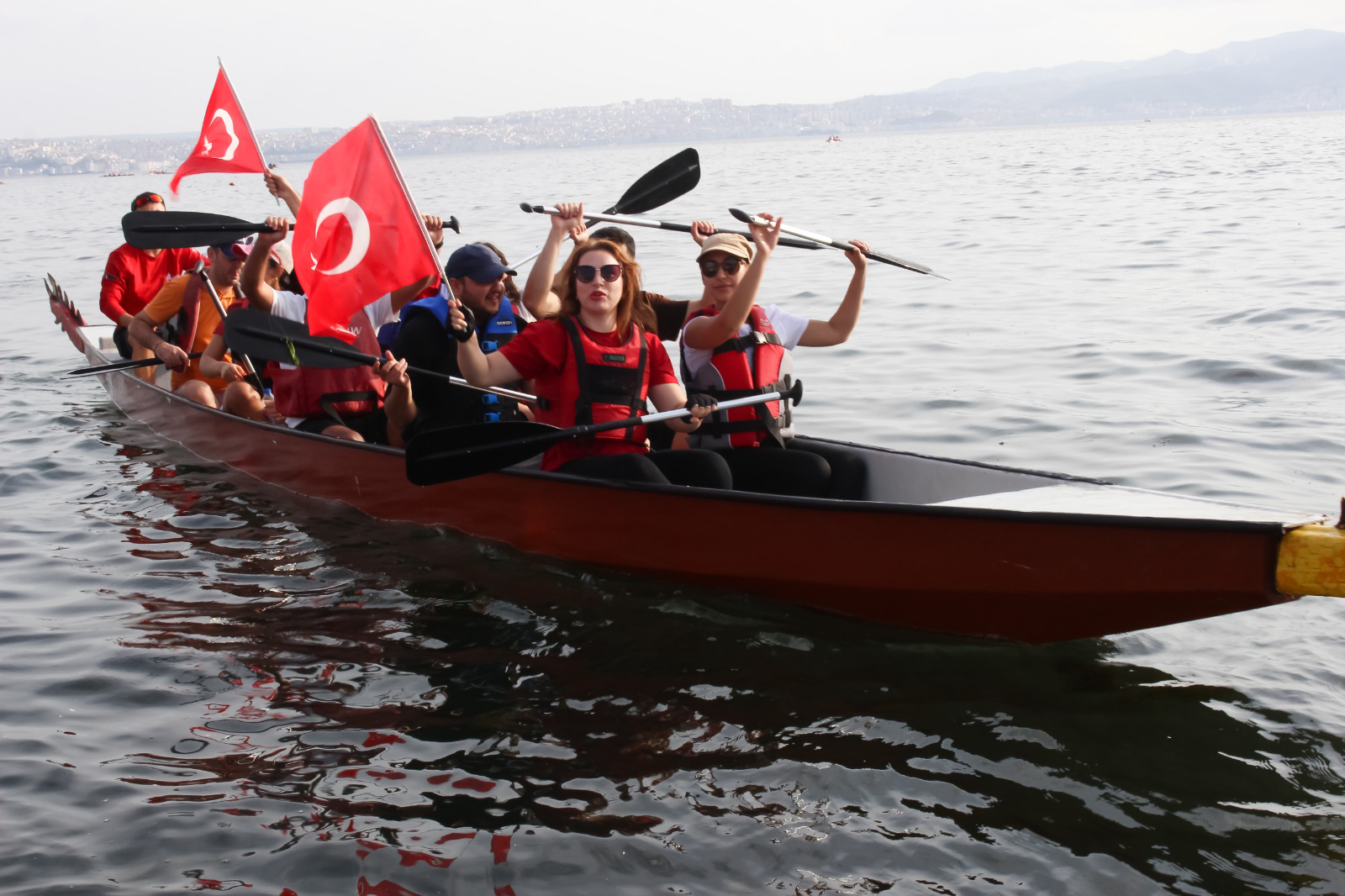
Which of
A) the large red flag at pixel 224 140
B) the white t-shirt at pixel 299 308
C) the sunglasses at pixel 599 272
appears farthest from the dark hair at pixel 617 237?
the large red flag at pixel 224 140

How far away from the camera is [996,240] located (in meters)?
19.9

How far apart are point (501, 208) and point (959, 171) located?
18604 millimetres

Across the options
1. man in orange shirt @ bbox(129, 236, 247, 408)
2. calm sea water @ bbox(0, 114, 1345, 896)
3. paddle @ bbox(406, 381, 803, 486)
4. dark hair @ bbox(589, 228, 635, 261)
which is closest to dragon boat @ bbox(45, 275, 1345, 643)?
calm sea water @ bbox(0, 114, 1345, 896)

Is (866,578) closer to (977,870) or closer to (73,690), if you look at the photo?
(977,870)

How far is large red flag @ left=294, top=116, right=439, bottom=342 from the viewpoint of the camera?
5793 millimetres

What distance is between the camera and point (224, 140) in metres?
8.05

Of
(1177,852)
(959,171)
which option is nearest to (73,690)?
(1177,852)

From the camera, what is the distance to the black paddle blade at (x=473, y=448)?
5379 mm

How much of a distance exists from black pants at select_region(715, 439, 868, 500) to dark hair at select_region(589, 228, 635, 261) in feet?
3.37

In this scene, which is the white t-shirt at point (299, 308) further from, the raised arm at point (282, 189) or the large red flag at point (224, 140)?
the large red flag at point (224, 140)

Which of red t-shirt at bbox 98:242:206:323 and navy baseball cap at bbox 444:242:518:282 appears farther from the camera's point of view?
red t-shirt at bbox 98:242:206:323

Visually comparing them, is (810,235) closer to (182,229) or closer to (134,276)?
(182,229)

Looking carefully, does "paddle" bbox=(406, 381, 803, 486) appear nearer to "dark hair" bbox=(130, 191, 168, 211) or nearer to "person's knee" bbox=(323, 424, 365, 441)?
"person's knee" bbox=(323, 424, 365, 441)

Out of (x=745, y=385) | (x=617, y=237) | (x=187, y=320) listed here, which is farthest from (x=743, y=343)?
(x=187, y=320)
